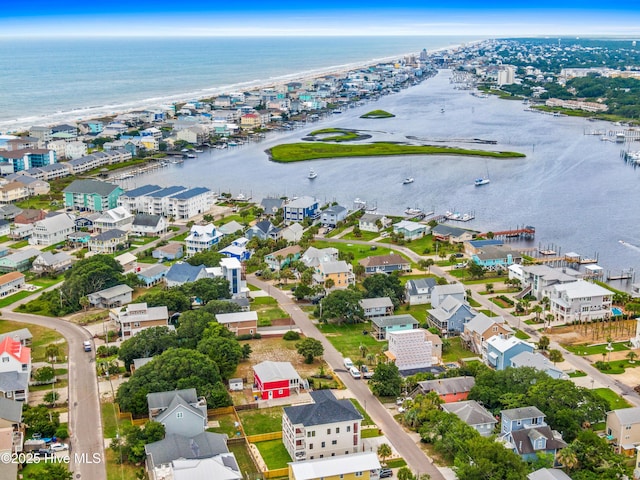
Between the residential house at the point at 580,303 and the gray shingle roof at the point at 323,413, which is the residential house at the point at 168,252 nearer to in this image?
the residential house at the point at 580,303

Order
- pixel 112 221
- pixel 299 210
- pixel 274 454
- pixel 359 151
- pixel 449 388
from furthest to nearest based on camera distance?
pixel 359 151
pixel 299 210
pixel 112 221
pixel 449 388
pixel 274 454

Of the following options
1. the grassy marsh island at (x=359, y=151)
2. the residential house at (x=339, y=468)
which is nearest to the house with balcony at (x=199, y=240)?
the residential house at (x=339, y=468)

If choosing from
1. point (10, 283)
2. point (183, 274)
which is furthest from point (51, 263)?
point (183, 274)

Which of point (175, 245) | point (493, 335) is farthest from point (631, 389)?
point (175, 245)

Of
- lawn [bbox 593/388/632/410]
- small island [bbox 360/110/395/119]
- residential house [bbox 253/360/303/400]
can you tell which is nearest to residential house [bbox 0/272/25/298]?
residential house [bbox 253/360/303/400]

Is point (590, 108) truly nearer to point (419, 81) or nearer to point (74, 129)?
point (419, 81)

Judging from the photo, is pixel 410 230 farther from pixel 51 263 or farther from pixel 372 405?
pixel 372 405

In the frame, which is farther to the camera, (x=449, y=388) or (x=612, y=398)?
(x=612, y=398)
